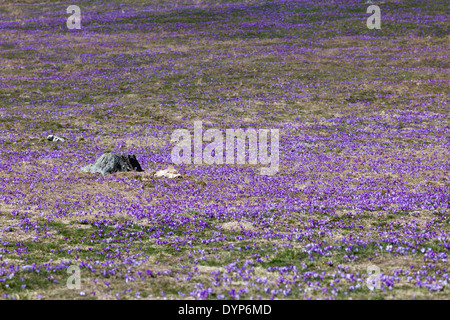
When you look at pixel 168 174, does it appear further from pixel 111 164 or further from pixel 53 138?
pixel 53 138

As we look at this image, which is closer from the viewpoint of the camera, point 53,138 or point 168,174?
point 168,174

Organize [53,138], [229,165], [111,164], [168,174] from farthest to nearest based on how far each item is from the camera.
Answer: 1. [53,138]
2. [229,165]
3. [111,164]
4. [168,174]

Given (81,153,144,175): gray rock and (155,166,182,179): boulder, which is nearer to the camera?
(155,166,182,179): boulder

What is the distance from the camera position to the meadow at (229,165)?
458 inches

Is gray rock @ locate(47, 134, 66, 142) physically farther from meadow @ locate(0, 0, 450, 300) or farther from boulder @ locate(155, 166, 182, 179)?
boulder @ locate(155, 166, 182, 179)

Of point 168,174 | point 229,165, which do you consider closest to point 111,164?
point 168,174

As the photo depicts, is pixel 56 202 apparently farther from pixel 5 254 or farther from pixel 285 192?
pixel 285 192

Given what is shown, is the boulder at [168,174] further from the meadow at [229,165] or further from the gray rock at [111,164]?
the gray rock at [111,164]

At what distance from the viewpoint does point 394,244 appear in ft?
45.2

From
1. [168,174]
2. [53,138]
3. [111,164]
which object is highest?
[53,138]

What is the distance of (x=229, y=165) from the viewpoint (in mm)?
29203

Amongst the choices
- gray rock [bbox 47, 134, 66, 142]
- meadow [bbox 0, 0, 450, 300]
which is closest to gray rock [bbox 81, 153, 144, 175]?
meadow [bbox 0, 0, 450, 300]

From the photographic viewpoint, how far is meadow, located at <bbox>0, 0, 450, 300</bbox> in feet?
38.2

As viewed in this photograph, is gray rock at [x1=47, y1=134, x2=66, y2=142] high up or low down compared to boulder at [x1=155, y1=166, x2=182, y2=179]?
up
